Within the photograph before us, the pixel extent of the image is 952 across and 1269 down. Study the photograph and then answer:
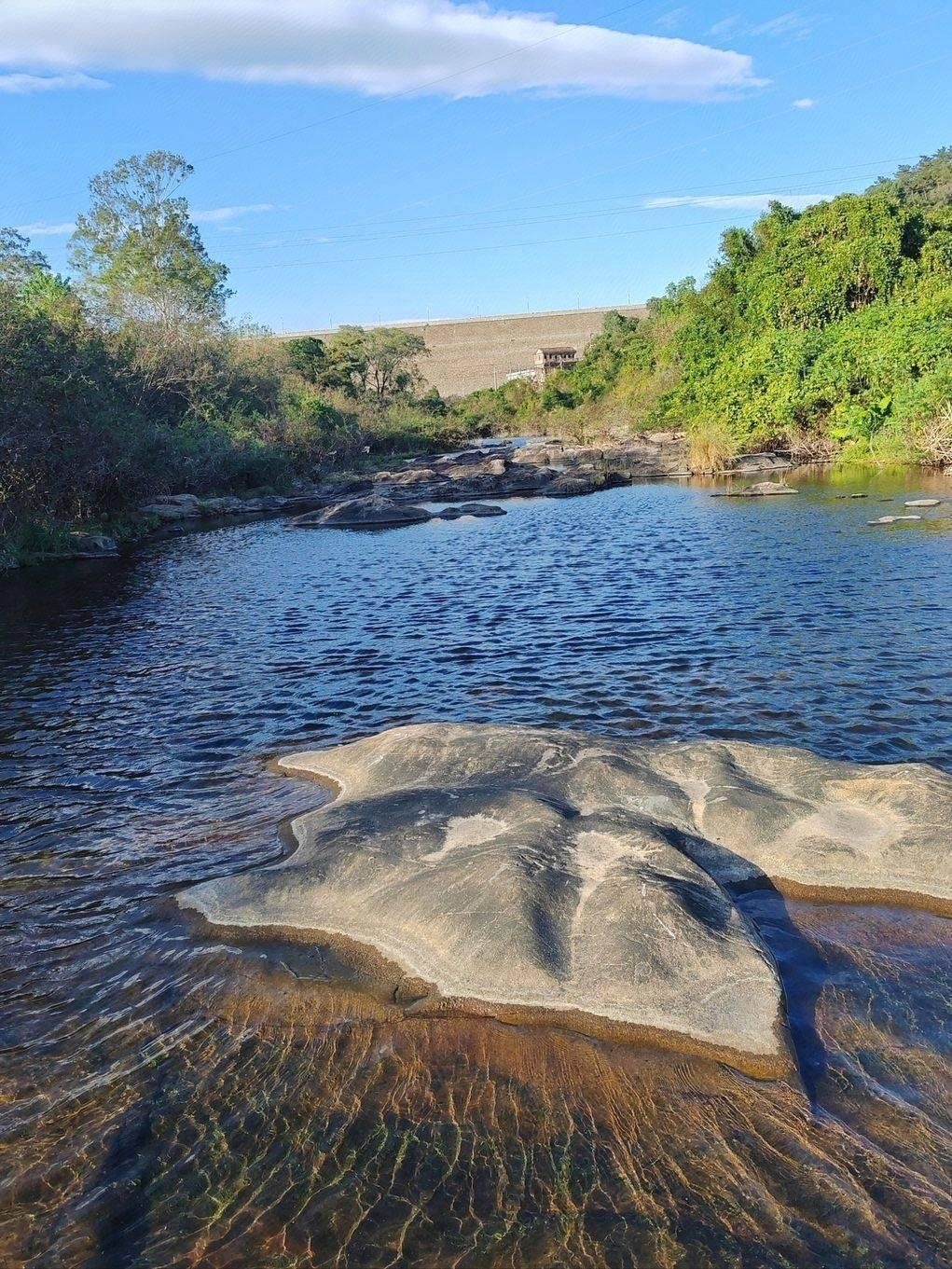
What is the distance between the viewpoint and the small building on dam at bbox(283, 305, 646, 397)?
12525 cm

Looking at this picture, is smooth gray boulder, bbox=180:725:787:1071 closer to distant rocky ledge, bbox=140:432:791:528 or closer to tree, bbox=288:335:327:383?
distant rocky ledge, bbox=140:432:791:528

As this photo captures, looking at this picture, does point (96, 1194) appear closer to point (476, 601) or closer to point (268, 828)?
point (268, 828)

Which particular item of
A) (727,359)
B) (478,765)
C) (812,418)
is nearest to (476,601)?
(478,765)

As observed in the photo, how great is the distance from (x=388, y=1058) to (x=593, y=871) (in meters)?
1.70

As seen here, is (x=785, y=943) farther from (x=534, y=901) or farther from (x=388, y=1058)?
(x=388, y=1058)

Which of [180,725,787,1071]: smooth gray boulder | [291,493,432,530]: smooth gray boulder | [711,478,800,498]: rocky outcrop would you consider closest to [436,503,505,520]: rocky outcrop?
[291,493,432,530]: smooth gray boulder

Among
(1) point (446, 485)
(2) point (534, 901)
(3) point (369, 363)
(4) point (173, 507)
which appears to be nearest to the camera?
(2) point (534, 901)

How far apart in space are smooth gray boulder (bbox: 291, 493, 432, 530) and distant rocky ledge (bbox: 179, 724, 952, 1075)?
21.4 meters

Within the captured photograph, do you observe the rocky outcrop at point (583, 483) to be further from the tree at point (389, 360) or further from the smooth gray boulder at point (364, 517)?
the tree at point (389, 360)

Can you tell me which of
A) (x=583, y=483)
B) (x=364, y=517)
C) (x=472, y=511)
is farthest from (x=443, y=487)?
(x=364, y=517)

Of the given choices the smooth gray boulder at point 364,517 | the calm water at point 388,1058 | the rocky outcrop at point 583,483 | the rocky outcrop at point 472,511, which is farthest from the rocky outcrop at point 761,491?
the calm water at point 388,1058

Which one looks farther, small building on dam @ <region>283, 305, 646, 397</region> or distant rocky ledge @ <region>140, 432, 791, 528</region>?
small building on dam @ <region>283, 305, 646, 397</region>

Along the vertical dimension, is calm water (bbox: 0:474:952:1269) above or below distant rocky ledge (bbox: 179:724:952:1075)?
below

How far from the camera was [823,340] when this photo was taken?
113 ft
